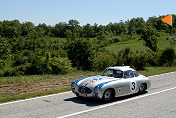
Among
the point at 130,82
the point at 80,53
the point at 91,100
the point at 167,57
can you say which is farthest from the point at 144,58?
the point at 91,100

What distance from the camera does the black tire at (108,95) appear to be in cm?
942

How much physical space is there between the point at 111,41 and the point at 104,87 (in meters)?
102

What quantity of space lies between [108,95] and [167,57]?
26.8m

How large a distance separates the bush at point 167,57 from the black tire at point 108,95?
26231 mm

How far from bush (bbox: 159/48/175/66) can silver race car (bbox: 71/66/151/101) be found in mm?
23719

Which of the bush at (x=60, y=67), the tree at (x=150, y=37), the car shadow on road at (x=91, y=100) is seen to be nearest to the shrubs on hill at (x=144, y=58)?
the tree at (x=150, y=37)

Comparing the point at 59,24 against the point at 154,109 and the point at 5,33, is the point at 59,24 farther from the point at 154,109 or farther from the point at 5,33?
the point at 154,109

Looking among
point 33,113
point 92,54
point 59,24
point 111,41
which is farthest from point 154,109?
point 59,24

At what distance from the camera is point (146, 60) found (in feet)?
97.5

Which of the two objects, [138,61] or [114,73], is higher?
[138,61]

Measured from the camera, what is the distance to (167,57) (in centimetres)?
3369

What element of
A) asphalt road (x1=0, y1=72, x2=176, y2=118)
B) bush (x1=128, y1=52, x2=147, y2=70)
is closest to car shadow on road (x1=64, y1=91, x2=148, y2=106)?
asphalt road (x1=0, y1=72, x2=176, y2=118)

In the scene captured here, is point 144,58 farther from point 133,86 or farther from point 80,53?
point 133,86

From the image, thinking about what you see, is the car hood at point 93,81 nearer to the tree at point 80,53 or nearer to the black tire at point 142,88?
the black tire at point 142,88
